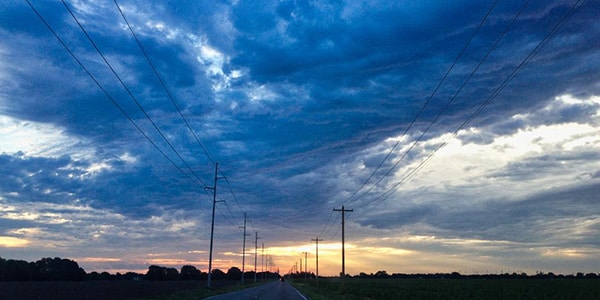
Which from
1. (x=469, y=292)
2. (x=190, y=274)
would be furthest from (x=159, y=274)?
(x=469, y=292)

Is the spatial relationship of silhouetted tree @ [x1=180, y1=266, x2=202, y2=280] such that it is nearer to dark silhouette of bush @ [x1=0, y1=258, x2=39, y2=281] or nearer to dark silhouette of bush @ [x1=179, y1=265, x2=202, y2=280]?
dark silhouette of bush @ [x1=179, y1=265, x2=202, y2=280]

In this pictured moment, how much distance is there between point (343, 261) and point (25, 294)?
124ft

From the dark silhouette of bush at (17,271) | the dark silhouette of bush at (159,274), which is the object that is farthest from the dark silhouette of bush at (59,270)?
the dark silhouette of bush at (159,274)

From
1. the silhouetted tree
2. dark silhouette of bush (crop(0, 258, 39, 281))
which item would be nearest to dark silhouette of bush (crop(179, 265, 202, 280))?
the silhouetted tree

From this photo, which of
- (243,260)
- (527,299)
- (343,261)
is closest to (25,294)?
(343,261)

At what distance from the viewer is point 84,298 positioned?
40.2m

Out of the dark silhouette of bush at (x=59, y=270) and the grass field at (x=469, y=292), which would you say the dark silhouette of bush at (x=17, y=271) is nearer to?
the dark silhouette of bush at (x=59, y=270)

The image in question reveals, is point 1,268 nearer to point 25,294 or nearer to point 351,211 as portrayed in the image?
point 25,294

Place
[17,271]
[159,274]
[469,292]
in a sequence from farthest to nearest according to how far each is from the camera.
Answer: [159,274], [17,271], [469,292]

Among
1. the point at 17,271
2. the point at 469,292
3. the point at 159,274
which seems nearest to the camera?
the point at 469,292

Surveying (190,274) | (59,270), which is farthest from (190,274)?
(59,270)

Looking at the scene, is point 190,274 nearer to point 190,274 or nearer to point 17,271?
point 190,274

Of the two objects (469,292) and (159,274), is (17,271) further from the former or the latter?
(469,292)

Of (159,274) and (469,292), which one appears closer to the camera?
(469,292)
